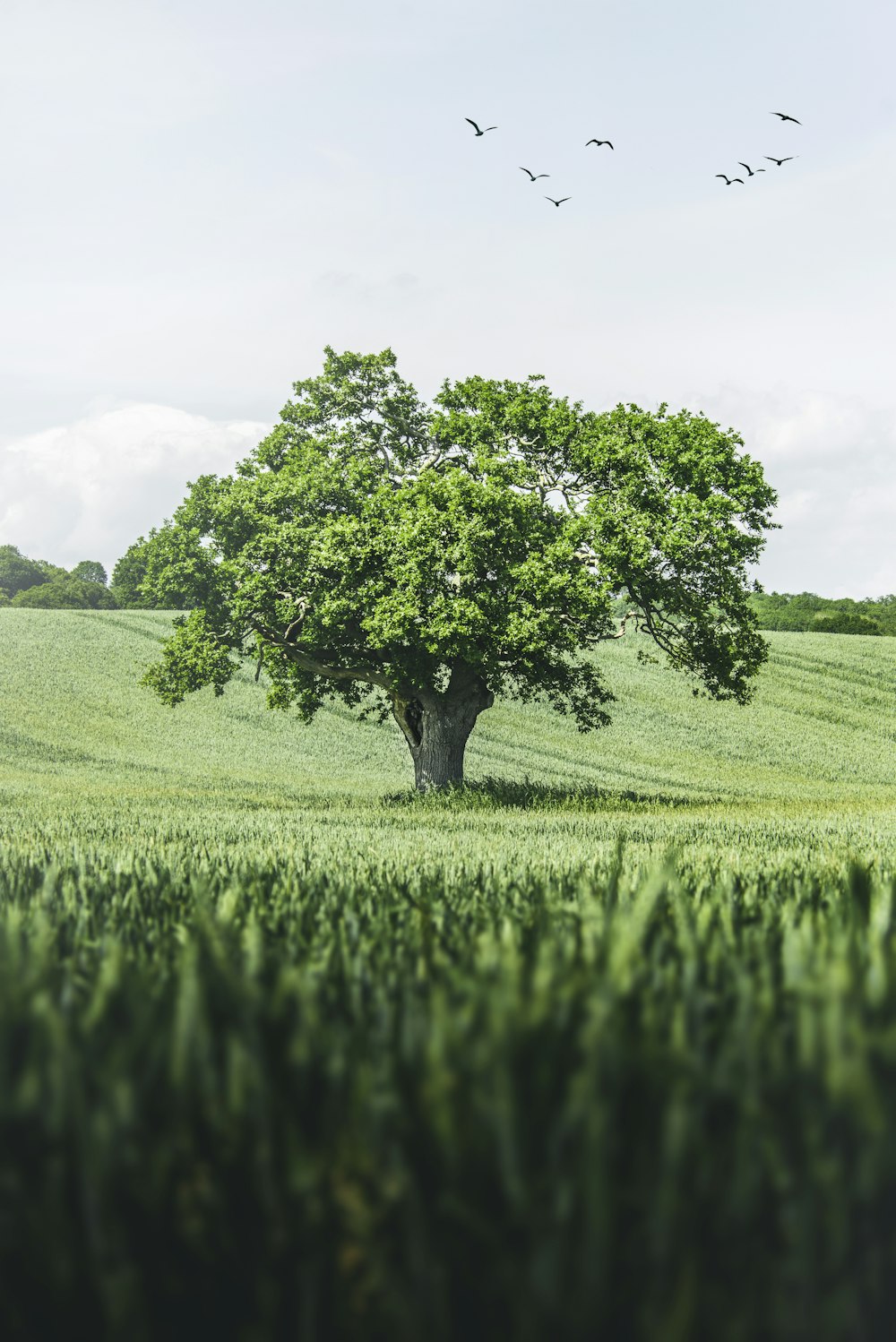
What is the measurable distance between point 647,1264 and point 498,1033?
347 millimetres

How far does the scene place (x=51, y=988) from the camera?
2.14 metres

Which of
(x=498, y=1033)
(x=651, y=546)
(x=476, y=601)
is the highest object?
(x=651, y=546)

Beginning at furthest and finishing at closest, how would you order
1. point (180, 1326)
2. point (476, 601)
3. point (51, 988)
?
1. point (476, 601)
2. point (51, 988)
3. point (180, 1326)

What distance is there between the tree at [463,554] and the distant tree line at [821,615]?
63.4 meters

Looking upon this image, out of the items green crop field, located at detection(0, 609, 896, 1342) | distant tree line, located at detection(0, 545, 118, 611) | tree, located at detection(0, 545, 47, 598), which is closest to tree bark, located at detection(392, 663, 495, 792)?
A: green crop field, located at detection(0, 609, 896, 1342)

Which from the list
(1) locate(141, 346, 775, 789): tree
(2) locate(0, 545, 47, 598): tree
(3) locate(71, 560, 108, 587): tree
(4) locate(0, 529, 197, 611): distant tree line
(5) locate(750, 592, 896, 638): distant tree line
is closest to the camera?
(1) locate(141, 346, 775, 789): tree

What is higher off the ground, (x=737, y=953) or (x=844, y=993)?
(x=844, y=993)

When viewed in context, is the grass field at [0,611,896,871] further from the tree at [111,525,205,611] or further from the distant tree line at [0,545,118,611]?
the distant tree line at [0,545,118,611]

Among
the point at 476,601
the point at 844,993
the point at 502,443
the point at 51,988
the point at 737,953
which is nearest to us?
the point at 844,993

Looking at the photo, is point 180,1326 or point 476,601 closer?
point 180,1326

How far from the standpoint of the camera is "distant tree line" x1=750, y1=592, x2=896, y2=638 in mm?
98750

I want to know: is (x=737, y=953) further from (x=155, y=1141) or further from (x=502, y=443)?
(x=502, y=443)

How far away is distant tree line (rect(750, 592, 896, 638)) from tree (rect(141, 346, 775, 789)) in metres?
63.4

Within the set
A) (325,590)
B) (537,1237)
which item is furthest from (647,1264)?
(325,590)
